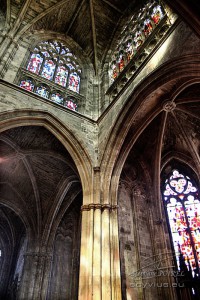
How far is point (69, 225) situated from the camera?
13891mm

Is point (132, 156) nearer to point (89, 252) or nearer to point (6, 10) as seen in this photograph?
point (89, 252)

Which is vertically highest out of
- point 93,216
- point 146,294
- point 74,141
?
point 74,141

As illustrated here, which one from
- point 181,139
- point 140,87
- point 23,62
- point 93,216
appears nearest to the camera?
point 93,216

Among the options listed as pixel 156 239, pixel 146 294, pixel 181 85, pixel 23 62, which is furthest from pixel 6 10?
pixel 146 294

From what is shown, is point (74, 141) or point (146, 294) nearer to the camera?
point (146, 294)

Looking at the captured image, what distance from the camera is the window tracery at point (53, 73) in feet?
33.6

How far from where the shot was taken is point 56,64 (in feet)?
40.1

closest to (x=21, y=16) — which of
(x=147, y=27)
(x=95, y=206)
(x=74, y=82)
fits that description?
(x=74, y=82)

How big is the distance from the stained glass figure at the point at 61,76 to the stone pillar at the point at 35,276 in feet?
28.1

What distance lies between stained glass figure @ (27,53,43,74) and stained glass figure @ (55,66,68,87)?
934 millimetres

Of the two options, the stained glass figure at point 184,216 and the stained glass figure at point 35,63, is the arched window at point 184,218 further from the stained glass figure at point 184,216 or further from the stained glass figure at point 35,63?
the stained glass figure at point 35,63

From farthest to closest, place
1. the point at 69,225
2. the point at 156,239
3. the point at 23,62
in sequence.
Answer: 1. the point at 69,225
2. the point at 23,62
3. the point at 156,239

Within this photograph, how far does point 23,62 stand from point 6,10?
10.8 feet

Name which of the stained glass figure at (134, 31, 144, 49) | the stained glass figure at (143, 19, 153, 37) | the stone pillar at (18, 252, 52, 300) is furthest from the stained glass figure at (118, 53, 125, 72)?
the stone pillar at (18, 252, 52, 300)
